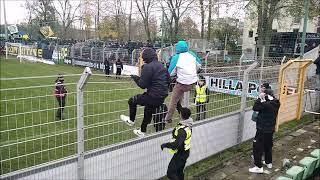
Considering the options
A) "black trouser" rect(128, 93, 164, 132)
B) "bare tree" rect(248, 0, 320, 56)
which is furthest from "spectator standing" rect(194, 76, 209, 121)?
"bare tree" rect(248, 0, 320, 56)

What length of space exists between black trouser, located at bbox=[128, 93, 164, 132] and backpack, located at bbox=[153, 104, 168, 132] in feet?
1.03

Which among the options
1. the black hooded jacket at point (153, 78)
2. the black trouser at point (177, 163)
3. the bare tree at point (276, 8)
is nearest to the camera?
A: the black hooded jacket at point (153, 78)

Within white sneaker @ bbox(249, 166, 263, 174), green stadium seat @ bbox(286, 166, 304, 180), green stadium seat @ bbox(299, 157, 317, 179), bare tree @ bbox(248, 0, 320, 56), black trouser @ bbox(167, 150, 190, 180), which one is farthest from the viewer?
bare tree @ bbox(248, 0, 320, 56)

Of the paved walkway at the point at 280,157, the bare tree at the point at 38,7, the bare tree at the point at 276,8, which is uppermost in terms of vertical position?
the bare tree at the point at 276,8

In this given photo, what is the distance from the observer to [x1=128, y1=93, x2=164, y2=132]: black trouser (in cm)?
538

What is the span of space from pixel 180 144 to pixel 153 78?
108 centimetres

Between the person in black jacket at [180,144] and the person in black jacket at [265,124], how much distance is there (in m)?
1.92

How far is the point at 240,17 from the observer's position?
1972 cm

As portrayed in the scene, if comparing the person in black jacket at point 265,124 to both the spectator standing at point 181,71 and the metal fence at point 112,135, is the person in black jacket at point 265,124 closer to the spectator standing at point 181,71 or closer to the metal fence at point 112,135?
the metal fence at point 112,135

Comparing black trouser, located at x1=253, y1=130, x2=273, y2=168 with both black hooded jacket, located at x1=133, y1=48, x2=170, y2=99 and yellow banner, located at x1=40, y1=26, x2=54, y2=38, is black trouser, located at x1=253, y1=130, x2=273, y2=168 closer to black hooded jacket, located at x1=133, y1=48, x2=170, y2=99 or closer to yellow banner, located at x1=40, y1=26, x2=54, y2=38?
black hooded jacket, located at x1=133, y1=48, x2=170, y2=99

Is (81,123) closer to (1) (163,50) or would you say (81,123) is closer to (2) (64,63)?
(1) (163,50)

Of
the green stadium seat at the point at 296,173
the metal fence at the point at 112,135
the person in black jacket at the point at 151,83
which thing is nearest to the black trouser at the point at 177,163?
the metal fence at the point at 112,135

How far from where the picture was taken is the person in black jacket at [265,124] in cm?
667

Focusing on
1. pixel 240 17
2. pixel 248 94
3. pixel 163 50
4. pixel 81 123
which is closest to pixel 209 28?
pixel 240 17
